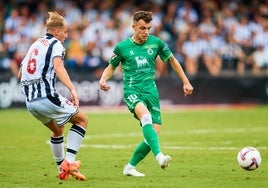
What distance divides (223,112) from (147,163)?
42.7ft

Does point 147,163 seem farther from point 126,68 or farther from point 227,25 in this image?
point 227,25

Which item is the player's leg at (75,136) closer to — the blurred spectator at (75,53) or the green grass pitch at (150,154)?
the green grass pitch at (150,154)

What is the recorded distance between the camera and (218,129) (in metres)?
20.5

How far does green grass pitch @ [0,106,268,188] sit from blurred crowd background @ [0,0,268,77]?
2.48m

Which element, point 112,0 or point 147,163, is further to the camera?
point 112,0

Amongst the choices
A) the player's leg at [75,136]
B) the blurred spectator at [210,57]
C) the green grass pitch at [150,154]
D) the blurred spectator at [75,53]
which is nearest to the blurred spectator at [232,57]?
the blurred spectator at [210,57]

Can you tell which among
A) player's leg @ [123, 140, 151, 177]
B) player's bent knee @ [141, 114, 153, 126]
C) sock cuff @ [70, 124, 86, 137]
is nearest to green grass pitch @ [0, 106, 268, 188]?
player's leg @ [123, 140, 151, 177]

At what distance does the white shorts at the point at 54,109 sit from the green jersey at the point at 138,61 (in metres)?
1.08

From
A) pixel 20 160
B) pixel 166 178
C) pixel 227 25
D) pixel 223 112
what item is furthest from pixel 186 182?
pixel 227 25

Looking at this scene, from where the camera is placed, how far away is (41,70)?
11008 millimetres

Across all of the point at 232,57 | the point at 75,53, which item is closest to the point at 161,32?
the point at 232,57

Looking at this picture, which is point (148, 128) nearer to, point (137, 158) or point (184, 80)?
point (137, 158)

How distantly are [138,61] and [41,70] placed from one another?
61.3 inches

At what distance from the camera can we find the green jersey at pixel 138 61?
11695mm
